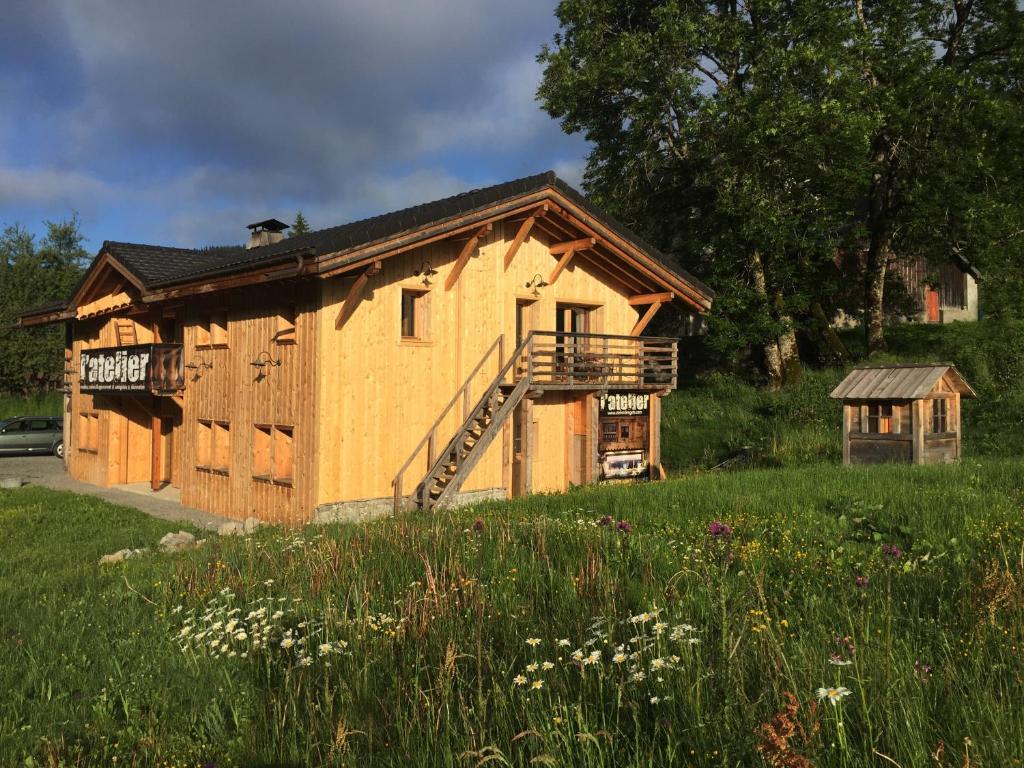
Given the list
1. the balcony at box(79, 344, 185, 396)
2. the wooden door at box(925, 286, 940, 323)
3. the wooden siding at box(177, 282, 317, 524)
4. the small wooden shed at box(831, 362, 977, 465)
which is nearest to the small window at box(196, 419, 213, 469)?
the wooden siding at box(177, 282, 317, 524)

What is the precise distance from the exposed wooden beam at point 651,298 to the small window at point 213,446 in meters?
11.2

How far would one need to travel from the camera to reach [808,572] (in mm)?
7191

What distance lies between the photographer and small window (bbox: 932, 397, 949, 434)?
18281 mm

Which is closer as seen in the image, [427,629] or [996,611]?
[996,611]

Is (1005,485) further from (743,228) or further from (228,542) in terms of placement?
(743,228)

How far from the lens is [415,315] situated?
58.3 ft

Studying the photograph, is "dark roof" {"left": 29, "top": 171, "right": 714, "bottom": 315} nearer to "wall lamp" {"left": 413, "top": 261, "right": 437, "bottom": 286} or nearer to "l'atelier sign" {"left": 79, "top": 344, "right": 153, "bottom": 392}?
"wall lamp" {"left": 413, "top": 261, "right": 437, "bottom": 286}

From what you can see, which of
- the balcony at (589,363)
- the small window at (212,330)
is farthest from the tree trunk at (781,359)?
the small window at (212,330)

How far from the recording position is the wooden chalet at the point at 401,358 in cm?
1606

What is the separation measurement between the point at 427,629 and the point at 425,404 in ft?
39.1

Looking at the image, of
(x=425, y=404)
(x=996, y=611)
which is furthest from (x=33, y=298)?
(x=996, y=611)

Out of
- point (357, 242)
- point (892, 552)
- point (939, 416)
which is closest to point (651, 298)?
point (939, 416)

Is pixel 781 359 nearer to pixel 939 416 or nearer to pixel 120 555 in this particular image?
pixel 939 416

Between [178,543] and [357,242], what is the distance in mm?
6165
